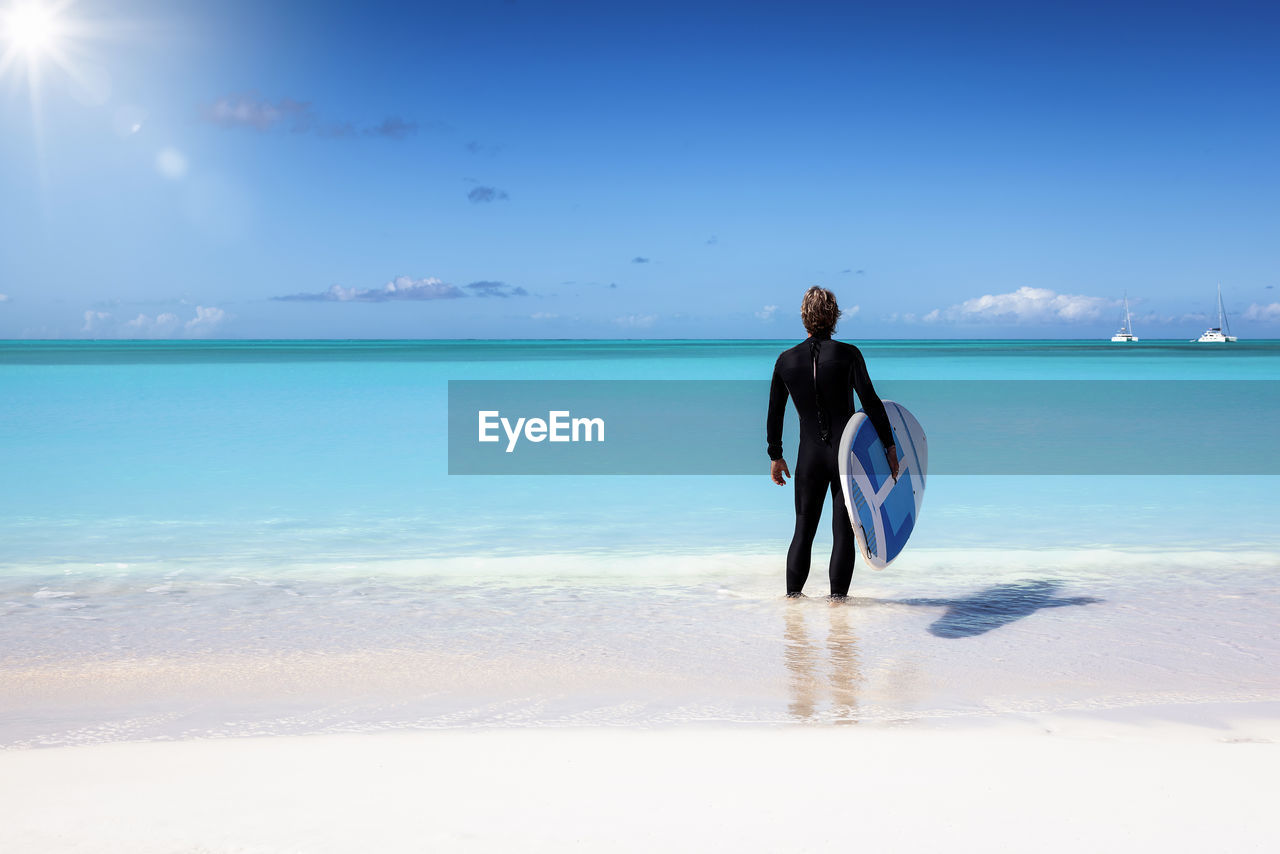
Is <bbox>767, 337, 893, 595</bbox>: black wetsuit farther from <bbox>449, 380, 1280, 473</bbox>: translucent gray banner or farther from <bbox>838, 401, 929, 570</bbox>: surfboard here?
<bbox>449, 380, 1280, 473</bbox>: translucent gray banner

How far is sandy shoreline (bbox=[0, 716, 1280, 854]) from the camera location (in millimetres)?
2486

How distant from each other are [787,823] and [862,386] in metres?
2.61

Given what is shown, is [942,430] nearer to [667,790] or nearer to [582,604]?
[582,604]

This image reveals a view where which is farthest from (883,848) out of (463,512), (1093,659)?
(463,512)

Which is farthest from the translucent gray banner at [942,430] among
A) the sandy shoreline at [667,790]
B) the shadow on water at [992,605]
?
the sandy shoreline at [667,790]

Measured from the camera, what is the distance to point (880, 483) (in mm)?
5012

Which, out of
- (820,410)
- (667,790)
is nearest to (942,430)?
(820,410)

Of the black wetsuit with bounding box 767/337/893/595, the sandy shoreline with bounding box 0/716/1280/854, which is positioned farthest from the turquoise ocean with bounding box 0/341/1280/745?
the black wetsuit with bounding box 767/337/893/595

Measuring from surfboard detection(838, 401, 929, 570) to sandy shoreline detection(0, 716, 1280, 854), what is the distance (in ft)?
5.42

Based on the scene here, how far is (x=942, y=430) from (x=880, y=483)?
43.8 feet

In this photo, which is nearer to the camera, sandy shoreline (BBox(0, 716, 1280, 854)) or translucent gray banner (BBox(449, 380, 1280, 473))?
sandy shoreline (BBox(0, 716, 1280, 854))

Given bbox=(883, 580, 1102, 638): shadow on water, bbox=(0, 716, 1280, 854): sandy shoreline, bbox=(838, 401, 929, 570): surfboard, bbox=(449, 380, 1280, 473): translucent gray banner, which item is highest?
bbox=(838, 401, 929, 570): surfboard

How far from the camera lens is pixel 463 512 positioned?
871 centimetres

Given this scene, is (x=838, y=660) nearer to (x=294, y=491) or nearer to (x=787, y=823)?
(x=787, y=823)
